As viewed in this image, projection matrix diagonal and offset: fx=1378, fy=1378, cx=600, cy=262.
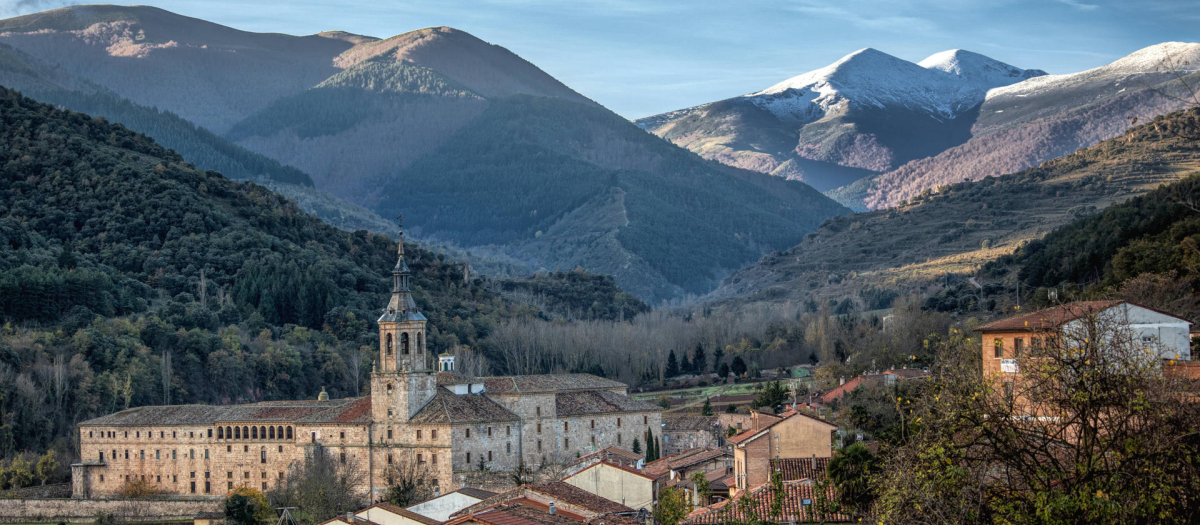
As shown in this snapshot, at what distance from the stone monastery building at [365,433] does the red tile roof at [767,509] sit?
2803 centimetres

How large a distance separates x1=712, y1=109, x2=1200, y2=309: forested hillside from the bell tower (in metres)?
70.5

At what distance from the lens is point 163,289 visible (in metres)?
103

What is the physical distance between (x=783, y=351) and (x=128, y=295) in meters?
50.5

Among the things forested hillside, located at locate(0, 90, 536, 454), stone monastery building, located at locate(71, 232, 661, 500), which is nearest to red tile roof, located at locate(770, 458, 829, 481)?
stone monastery building, located at locate(71, 232, 661, 500)

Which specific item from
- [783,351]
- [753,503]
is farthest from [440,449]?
[783,351]

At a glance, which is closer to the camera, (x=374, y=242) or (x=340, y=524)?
(x=340, y=524)

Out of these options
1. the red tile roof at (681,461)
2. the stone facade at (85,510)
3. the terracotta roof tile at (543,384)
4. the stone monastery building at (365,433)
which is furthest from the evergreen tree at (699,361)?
the stone facade at (85,510)

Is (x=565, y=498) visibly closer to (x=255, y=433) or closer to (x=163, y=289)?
(x=255, y=433)

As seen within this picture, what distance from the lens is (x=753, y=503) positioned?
32.4 metres

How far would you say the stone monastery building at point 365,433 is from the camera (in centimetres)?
6444

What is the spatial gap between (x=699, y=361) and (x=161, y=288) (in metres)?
42.5

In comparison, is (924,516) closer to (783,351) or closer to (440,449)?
(440,449)

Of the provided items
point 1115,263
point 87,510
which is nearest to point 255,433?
point 87,510

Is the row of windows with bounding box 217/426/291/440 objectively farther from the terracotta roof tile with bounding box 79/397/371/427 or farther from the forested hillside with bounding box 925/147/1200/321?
the forested hillside with bounding box 925/147/1200/321
